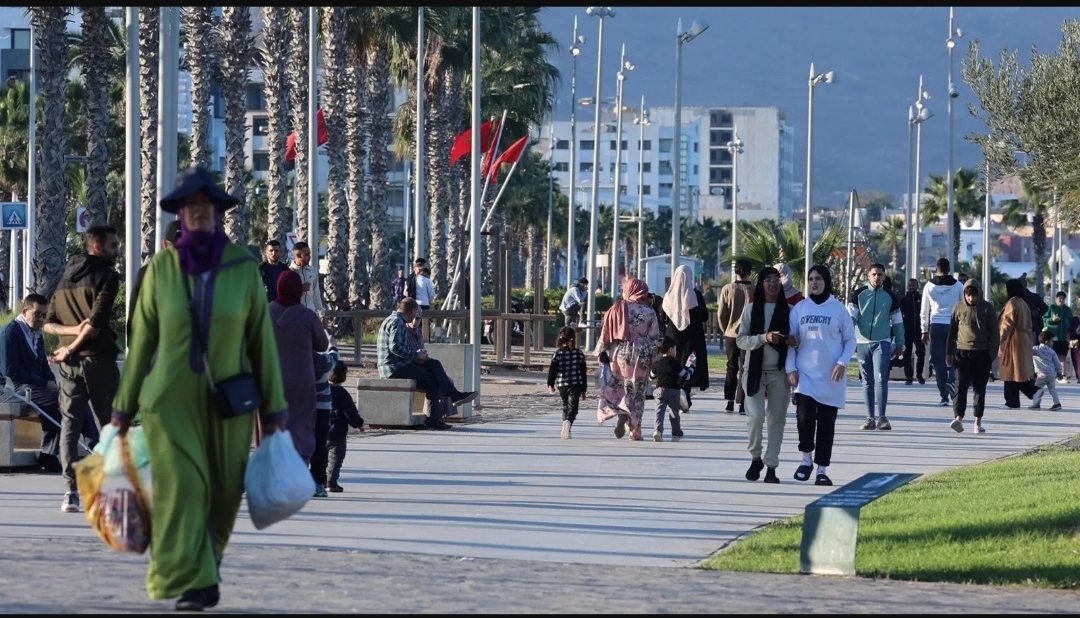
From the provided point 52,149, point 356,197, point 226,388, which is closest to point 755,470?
point 226,388

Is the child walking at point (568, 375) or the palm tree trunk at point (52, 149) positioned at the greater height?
the palm tree trunk at point (52, 149)

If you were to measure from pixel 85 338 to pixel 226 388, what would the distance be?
4.01 meters

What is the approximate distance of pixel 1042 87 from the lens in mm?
17109

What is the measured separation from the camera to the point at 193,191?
7156mm

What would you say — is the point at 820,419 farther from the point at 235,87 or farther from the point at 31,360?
the point at 235,87

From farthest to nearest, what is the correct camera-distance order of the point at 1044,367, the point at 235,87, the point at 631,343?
the point at 235,87, the point at 1044,367, the point at 631,343

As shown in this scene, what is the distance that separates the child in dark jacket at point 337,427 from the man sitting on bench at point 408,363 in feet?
15.5

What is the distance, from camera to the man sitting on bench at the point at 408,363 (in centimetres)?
1761

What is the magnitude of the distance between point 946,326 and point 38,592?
1688 centimetres

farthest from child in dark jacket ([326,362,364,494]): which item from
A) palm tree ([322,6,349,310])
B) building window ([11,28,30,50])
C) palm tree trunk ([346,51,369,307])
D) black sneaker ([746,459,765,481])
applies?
building window ([11,28,30,50])

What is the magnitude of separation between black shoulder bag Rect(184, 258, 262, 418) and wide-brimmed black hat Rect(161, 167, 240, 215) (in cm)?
32

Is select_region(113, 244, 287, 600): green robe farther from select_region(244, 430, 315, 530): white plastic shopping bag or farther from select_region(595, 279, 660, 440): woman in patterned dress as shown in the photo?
select_region(595, 279, 660, 440): woman in patterned dress

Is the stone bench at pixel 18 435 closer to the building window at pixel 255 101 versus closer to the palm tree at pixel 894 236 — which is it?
the palm tree at pixel 894 236

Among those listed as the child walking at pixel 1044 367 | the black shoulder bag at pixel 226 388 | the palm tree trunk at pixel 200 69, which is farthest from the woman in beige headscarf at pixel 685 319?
the palm tree trunk at pixel 200 69
